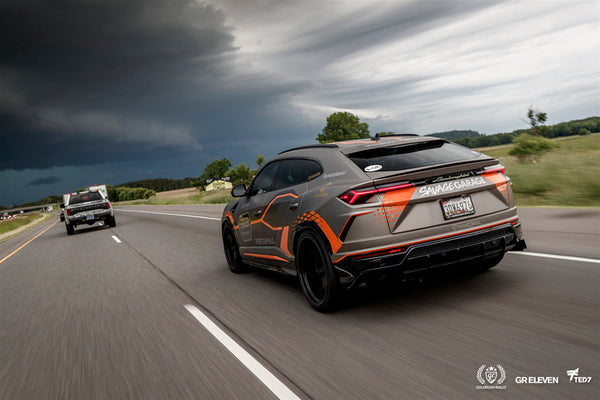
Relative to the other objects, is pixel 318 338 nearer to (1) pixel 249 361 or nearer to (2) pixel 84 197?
(1) pixel 249 361

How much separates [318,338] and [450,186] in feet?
5.82

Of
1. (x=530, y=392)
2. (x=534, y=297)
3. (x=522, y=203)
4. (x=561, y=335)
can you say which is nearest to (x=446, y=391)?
(x=530, y=392)

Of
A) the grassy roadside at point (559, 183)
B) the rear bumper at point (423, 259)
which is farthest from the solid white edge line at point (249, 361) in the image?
the grassy roadside at point (559, 183)

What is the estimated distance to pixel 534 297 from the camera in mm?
4512

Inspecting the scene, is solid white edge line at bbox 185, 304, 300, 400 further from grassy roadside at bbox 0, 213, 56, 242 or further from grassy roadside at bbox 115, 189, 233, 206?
grassy roadside at bbox 115, 189, 233, 206

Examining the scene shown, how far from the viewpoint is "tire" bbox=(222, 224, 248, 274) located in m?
7.31

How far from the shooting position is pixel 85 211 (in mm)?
21625

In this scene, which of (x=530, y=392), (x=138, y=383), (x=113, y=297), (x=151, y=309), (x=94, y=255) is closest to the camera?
(x=530, y=392)

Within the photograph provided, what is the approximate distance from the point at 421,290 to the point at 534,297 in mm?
1103

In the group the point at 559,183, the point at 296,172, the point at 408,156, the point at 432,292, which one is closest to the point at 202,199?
the point at 559,183

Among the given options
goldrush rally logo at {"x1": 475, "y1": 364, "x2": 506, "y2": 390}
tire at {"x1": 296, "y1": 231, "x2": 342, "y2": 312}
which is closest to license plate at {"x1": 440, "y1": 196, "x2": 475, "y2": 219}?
tire at {"x1": 296, "y1": 231, "x2": 342, "y2": 312}

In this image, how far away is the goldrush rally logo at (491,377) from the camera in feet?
9.45

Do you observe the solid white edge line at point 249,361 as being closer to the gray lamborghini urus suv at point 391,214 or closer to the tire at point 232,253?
the gray lamborghini urus suv at point 391,214

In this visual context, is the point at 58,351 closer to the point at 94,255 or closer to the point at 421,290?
the point at 421,290
